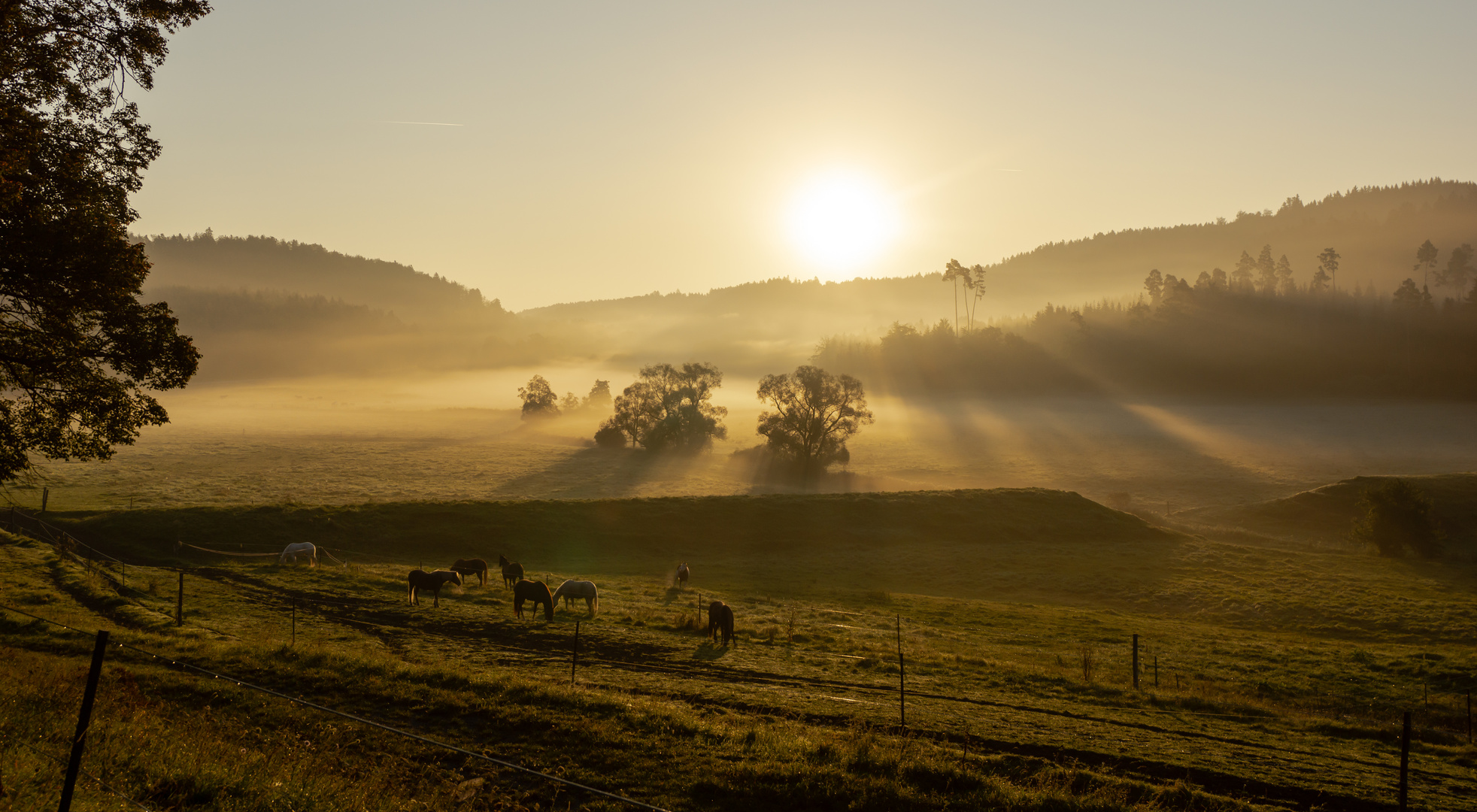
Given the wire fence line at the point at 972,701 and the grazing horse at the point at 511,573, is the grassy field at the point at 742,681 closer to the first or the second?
the wire fence line at the point at 972,701

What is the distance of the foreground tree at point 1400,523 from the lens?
62281mm

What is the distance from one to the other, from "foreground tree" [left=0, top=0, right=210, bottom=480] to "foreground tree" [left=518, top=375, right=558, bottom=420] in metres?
128

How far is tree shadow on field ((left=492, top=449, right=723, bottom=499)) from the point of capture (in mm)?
78438

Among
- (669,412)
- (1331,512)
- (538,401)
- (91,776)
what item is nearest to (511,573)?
(91,776)

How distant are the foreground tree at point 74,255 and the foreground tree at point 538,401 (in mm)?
128075

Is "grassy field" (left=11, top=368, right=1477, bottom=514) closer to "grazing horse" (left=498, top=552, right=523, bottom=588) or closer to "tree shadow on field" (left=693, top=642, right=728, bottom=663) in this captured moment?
"grazing horse" (left=498, top=552, right=523, bottom=588)

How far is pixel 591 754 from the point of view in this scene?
12.8 metres

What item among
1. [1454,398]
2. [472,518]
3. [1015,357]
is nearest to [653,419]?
[472,518]

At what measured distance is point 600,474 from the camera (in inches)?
3538

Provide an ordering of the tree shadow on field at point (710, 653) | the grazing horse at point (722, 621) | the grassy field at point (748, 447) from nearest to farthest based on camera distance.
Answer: the tree shadow on field at point (710, 653), the grazing horse at point (722, 621), the grassy field at point (748, 447)

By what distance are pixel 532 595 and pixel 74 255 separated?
18315 millimetres

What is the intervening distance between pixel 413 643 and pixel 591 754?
12404 mm

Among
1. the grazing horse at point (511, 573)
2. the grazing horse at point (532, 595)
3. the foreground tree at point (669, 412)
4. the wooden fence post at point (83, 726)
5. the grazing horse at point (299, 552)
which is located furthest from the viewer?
the foreground tree at point (669, 412)

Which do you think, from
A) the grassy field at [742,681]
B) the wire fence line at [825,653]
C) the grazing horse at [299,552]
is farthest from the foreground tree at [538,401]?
the wire fence line at [825,653]
